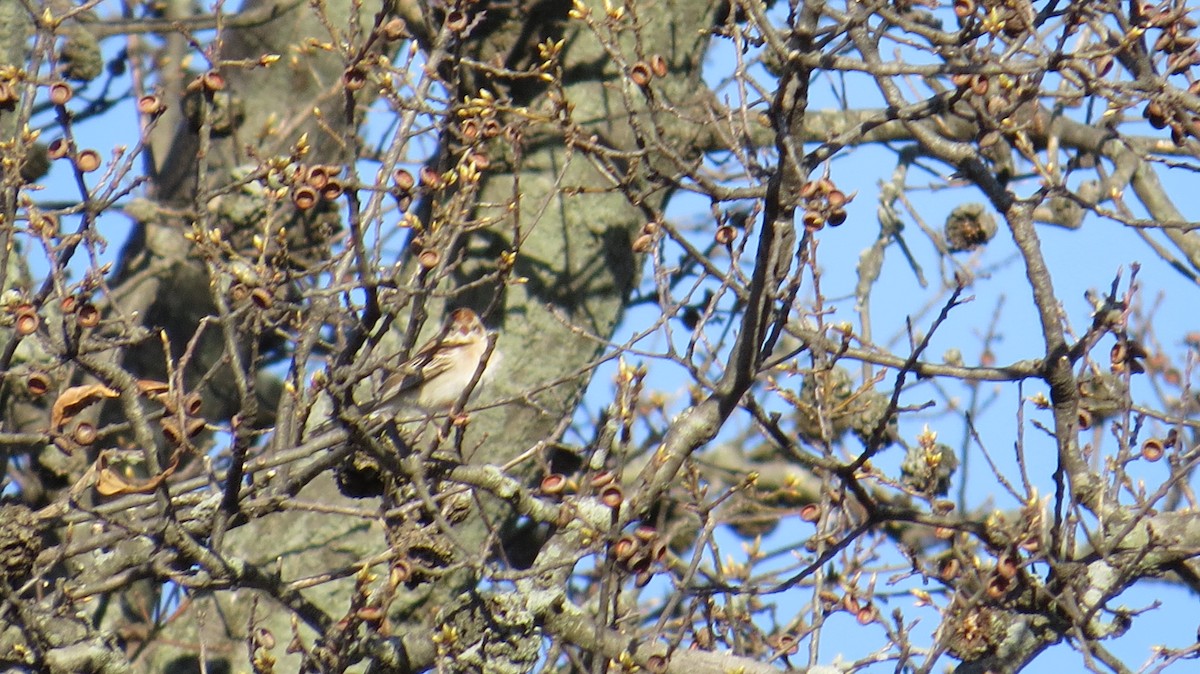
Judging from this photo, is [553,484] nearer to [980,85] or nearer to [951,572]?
[951,572]

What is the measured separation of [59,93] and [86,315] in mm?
580

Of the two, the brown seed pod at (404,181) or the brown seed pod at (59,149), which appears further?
the brown seed pod at (59,149)

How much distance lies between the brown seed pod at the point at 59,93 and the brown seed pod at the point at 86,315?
0.51 metres

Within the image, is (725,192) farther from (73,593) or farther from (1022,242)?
(73,593)

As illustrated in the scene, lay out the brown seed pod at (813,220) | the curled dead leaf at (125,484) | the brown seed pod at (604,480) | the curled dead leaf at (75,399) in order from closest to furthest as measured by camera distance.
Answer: the curled dead leaf at (125,484) → the curled dead leaf at (75,399) → the brown seed pod at (813,220) → the brown seed pod at (604,480)

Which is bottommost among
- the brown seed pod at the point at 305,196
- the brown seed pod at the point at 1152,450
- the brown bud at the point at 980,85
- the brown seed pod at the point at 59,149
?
the brown seed pod at the point at 305,196

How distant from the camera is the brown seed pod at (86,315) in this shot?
2.91 meters

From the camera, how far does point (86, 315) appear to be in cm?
292

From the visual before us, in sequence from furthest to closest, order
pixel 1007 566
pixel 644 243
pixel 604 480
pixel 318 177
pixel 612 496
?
pixel 644 243 → pixel 1007 566 → pixel 604 480 → pixel 612 496 → pixel 318 177

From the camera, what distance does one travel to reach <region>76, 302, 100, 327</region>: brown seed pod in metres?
2.91

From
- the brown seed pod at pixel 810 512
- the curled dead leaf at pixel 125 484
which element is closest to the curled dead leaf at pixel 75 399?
the curled dead leaf at pixel 125 484

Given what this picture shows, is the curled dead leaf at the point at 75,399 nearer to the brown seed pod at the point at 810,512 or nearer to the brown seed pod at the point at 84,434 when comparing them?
the brown seed pod at the point at 84,434

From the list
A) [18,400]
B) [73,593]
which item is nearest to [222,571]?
[73,593]

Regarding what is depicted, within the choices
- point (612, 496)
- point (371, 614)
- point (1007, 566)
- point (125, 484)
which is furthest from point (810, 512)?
point (125, 484)
